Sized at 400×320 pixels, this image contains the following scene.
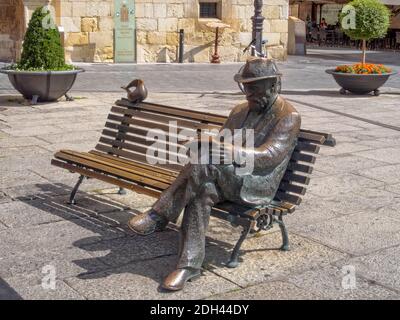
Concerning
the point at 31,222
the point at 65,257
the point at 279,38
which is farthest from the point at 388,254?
the point at 279,38

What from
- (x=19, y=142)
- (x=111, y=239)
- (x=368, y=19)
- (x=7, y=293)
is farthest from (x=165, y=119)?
(x=368, y=19)

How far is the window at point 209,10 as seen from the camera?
20781 millimetres

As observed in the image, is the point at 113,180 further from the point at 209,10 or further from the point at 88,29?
the point at 209,10

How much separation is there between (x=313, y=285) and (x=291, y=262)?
16.3 inches

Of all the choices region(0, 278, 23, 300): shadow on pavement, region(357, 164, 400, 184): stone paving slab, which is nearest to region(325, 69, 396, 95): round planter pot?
region(357, 164, 400, 184): stone paving slab

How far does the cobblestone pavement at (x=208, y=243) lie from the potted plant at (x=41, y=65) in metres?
2.98

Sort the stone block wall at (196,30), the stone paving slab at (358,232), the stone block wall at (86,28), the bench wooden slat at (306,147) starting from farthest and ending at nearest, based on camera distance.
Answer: the stone block wall at (196,30) < the stone block wall at (86,28) < the stone paving slab at (358,232) < the bench wooden slat at (306,147)

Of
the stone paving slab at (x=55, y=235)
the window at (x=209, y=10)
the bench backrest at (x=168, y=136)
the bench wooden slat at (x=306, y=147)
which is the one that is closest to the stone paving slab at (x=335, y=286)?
the bench backrest at (x=168, y=136)

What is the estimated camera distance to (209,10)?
20.9m

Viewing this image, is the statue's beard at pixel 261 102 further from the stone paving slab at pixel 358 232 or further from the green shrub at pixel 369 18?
the green shrub at pixel 369 18

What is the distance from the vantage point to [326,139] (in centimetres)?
483

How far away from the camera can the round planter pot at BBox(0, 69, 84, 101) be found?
11445 mm

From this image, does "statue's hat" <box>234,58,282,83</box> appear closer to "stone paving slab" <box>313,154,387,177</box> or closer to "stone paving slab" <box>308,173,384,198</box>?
"stone paving slab" <box>308,173,384,198</box>

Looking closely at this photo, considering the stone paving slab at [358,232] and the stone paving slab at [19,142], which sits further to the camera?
the stone paving slab at [19,142]
